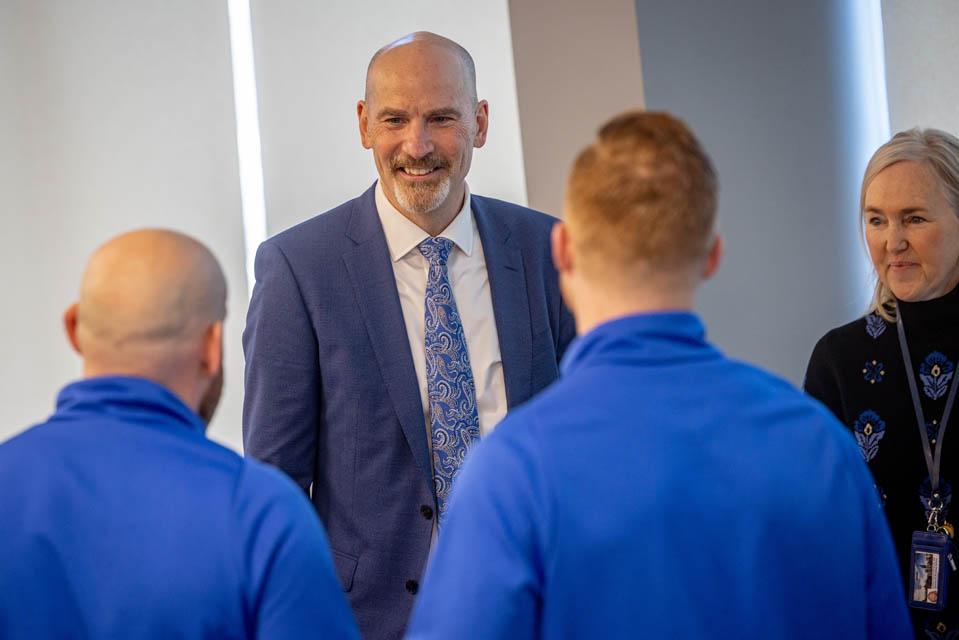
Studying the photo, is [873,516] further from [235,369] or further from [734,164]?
[235,369]

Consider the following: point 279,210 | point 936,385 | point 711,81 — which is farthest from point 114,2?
point 936,385

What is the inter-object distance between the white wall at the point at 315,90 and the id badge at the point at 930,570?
89.2 inches

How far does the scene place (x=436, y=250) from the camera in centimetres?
283

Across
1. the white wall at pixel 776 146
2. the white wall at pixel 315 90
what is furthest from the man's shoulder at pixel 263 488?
the white wall at pixel 315 90

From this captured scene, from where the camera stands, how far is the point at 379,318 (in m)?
2.74

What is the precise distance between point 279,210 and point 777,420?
2.99m

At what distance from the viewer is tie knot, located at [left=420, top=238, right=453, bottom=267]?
9.27 ft

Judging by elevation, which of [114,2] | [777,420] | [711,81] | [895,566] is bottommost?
[895,566]

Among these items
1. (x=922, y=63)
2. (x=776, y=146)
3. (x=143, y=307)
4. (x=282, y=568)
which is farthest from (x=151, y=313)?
(x=922, y=63)

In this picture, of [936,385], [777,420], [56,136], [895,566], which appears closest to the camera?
[777,420]

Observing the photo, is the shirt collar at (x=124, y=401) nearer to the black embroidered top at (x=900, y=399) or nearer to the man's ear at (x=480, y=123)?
the man's ear at (x=480, y=123)

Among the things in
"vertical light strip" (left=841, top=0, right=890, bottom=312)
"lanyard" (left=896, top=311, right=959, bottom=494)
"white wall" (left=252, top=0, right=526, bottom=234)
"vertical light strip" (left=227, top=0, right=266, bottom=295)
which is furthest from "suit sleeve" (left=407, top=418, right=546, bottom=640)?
"vertical light strip" (left=841, top=0, right=890, bottom=312)

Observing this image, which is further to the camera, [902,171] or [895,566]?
[902,171]

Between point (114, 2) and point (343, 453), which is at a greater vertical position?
point (114, 2)
